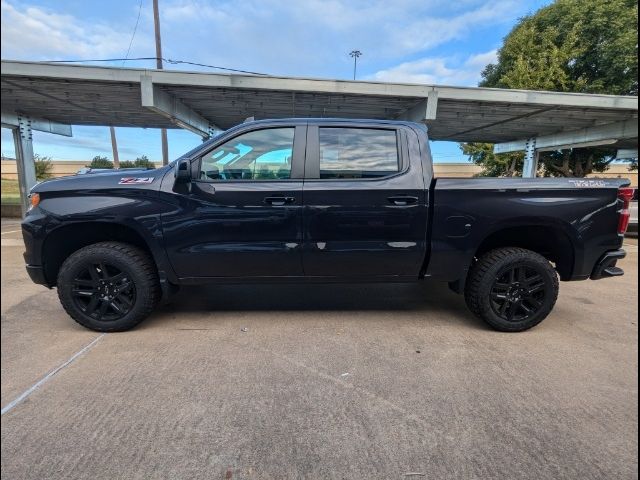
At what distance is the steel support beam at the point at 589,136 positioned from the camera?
11414 millimetres

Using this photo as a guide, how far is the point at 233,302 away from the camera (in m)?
4.34

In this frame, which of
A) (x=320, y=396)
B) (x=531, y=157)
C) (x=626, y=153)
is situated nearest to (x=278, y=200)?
(x=320, y=396)

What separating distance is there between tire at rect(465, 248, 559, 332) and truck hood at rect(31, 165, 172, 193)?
123 inches

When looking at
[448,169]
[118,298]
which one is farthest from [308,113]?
[448,169]

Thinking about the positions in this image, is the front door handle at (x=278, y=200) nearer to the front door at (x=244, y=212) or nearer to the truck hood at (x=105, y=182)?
the front door at (x=244, y=212)

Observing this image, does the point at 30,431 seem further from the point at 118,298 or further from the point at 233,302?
the point at 233,302

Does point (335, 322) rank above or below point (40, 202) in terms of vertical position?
below

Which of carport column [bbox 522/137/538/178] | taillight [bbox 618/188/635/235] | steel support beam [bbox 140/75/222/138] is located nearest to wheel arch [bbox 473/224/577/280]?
taillight [bbox 618/188/635/235]

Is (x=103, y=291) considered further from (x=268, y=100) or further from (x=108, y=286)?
(x=268, y=100)

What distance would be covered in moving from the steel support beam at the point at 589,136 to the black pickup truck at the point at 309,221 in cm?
1074

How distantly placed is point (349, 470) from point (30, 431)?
5.94 ft

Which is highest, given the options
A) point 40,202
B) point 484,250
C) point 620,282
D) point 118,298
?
point 40,202

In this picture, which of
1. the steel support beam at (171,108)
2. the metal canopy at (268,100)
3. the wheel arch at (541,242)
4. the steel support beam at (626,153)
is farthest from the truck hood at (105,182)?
the steel support beam at (626,153)

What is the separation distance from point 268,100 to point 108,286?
796cm
